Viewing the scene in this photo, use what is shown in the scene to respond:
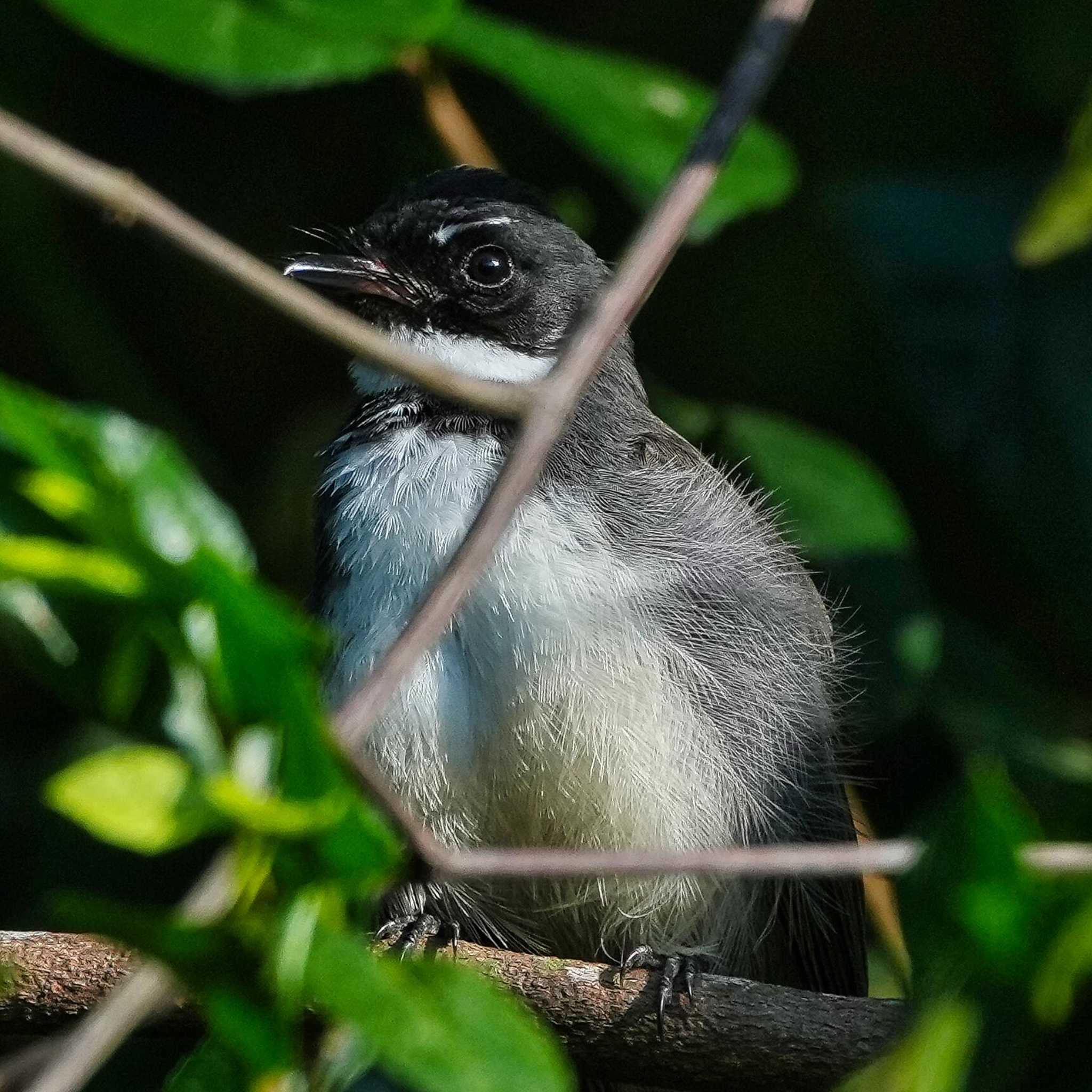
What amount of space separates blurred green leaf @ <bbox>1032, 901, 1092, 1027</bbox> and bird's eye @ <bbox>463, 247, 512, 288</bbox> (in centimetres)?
295

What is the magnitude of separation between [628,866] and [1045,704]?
291 centimetres

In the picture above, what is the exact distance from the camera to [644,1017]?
3.08 metres

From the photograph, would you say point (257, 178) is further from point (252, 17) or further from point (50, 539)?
point (50, 539)

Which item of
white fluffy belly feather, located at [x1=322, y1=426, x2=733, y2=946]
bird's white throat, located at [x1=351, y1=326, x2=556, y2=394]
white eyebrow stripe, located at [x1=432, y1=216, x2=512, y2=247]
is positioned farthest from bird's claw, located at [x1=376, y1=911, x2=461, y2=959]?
white eyebrow stripe, located at [x1=432, y1=216, x2=512, y2=247]

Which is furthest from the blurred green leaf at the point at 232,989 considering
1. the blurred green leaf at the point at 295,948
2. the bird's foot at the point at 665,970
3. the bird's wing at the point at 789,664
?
the bird's wing at the point at 789,664

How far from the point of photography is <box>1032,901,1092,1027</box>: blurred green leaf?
1.39 m

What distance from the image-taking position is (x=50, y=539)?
154 centimetres

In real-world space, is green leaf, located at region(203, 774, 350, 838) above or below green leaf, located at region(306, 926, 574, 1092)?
above

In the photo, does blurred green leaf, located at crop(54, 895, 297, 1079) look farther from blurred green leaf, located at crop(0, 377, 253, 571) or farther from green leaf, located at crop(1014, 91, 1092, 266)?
green leaf, located at crop(1014, 91, 1092, 266)

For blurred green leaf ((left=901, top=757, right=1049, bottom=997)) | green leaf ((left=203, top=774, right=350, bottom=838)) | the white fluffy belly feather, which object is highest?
the white fluffy belly feather

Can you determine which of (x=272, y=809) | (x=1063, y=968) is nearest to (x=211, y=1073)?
(x=272, y=809)

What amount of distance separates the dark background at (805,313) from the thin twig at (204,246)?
8.37ft

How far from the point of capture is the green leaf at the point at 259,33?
127 inches

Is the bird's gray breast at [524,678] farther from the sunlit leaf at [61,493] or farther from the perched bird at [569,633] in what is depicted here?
the sunlit leaf at [61,493]
